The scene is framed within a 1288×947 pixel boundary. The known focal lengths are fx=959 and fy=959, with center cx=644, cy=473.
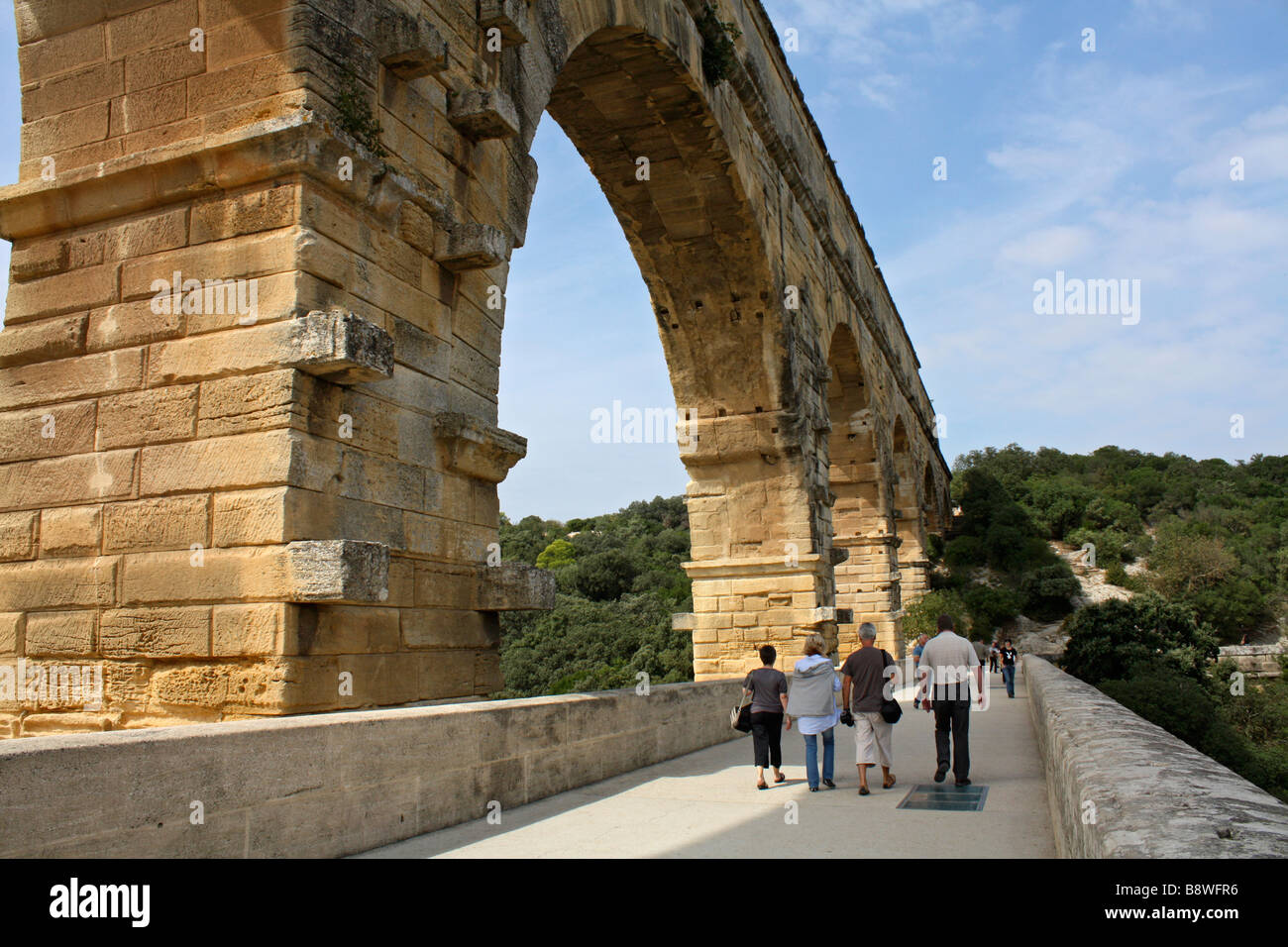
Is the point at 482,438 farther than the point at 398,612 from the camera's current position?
Yes

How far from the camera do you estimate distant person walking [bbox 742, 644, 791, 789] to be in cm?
536

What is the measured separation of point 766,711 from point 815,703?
28 cm

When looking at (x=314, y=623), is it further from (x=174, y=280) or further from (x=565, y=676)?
(x=565, y=676)

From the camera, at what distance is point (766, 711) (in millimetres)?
5406

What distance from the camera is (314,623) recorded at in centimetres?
381

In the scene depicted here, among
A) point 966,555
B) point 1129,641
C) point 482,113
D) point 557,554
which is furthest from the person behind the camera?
point 557,554

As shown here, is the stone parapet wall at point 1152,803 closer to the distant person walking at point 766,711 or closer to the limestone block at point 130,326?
the distant person walking at point 766,711

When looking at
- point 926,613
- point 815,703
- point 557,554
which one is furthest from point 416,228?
point 557,554

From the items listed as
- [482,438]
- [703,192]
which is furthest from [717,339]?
[482,438]

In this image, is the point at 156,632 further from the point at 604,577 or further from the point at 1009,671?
the point at 604,577

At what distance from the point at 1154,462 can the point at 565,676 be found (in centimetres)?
4385

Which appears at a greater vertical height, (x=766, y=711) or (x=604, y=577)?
(x=604, y=577)
